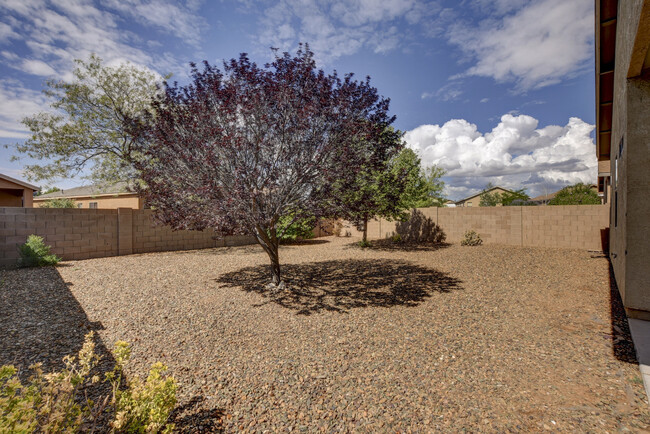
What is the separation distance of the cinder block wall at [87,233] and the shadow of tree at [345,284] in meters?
2.14

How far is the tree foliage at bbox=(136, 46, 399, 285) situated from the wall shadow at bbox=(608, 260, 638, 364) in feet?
14.3

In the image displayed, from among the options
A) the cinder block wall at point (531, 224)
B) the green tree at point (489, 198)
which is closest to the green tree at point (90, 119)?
the cinder block wall at point (531, 224)

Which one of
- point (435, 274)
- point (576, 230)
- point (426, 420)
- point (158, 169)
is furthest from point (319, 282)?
point (576, 230)

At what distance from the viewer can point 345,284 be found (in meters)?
7.06

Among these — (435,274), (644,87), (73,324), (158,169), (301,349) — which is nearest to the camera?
(301,349)

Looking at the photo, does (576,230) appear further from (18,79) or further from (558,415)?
(18,79)

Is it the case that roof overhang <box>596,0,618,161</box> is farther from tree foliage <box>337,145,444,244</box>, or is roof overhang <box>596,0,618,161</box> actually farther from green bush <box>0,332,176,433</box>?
green bush <box>0,332,176,433</box>

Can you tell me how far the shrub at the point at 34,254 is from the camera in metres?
8.44

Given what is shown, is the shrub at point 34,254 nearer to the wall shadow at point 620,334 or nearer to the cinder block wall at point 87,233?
the cinder block wall at point 87,233

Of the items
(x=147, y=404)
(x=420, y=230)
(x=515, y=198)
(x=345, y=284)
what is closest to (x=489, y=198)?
(x=515, y=198)

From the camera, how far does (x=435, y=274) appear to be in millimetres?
7918

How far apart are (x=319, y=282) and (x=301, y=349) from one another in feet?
11.4

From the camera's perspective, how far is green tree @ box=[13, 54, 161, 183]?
42.1ft

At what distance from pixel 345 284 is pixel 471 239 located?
336 inches
